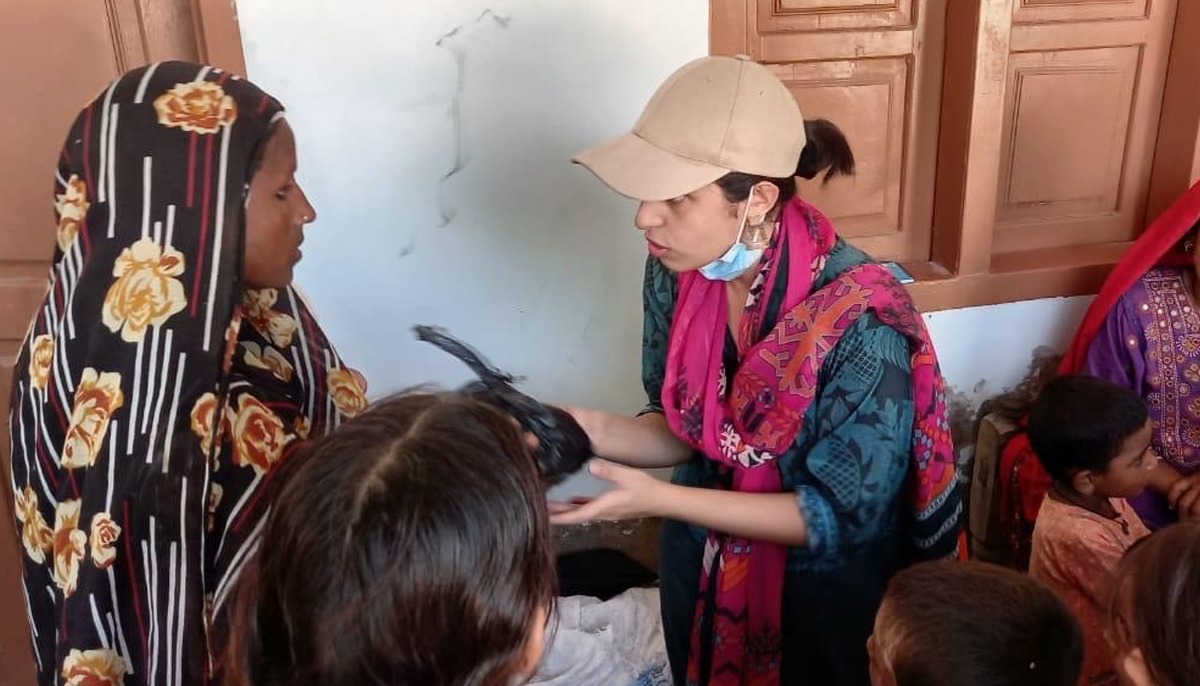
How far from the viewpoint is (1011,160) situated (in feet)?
7.54

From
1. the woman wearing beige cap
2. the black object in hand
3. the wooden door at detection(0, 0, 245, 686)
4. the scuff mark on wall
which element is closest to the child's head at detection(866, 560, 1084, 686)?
the woman wearing beige cap

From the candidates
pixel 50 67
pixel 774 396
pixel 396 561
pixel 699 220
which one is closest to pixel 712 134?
pixel 699 220

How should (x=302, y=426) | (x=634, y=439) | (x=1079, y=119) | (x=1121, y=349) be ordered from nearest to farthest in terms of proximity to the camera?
1. (x=302, y=426)
2. (x=634, y=439)
3. (x=1121, y=349)
4. (x=1079, y=119)

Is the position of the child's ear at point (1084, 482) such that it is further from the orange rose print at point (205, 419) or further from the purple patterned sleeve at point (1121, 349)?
the orange rose print at point (205, 419)

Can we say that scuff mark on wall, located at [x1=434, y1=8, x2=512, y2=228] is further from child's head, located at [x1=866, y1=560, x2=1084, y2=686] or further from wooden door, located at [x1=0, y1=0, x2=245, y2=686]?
child's head, located at [x1=866, y1=560, x2=1084, y2=686]

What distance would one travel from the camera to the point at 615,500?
1.21 m

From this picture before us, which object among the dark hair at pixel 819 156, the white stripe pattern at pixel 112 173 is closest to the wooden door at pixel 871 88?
the dark hair at pixel 819 156

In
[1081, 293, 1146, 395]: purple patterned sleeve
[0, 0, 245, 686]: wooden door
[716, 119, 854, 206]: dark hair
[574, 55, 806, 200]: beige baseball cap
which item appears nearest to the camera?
[574, 55, 806, 200]: beige baseball cap

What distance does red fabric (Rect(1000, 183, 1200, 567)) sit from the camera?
78.9 inches

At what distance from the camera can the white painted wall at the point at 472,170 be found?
1.73 meters

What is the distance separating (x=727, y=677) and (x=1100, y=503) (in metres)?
0.87

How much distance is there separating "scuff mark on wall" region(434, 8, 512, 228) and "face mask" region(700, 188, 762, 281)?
680 mm

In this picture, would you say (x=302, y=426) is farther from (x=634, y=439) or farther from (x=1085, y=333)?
(x=1085, y=333)

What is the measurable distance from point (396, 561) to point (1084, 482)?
1525 mm
